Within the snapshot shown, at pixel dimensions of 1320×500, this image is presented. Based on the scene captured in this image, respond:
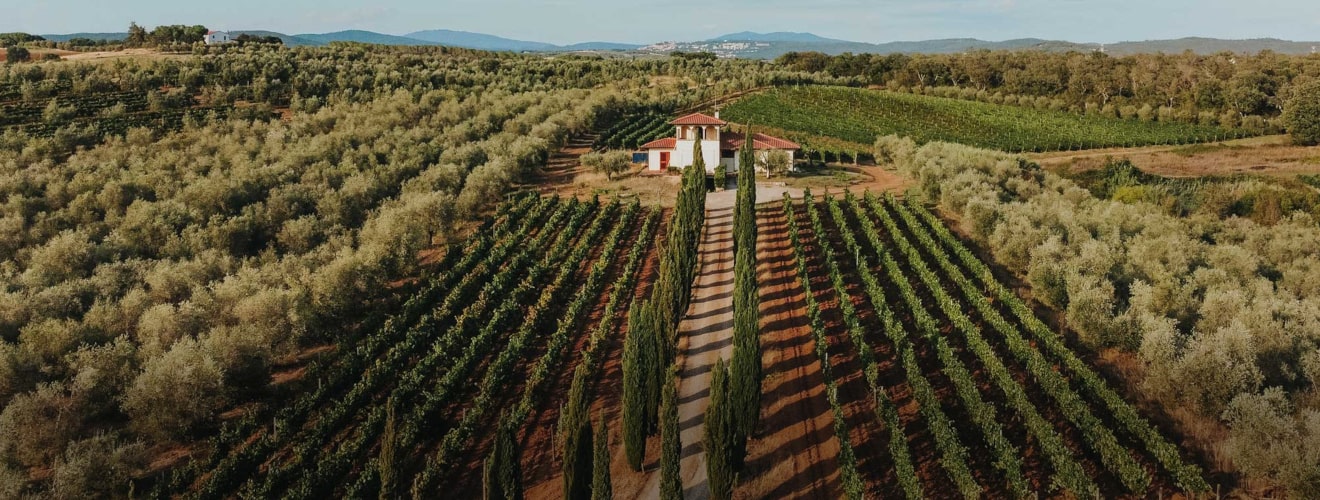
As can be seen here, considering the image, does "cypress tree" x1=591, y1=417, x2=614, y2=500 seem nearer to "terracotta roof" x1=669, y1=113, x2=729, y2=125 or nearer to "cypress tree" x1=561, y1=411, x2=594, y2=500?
"cypress tree" x1=561, y1=411, x2=594, y2=500

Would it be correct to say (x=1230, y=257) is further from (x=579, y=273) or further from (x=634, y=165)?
(x=634, y=165)

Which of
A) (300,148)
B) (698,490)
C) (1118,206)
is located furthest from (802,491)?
(300,148)

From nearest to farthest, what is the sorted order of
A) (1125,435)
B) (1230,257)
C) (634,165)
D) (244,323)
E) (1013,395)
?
(1125,435)
(1013,395)
(244,323)
(1230,257)
(634,165)

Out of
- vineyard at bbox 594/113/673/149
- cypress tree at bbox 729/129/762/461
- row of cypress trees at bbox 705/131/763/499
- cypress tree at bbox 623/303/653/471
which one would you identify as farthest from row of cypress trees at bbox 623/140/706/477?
vineyard at bbox 594/113/673/149

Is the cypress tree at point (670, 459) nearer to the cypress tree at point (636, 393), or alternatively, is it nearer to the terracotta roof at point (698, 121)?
the cypress tree at point (636, 393)

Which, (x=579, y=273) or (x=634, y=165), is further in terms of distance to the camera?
(x=634, y=165)
